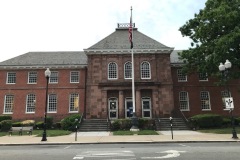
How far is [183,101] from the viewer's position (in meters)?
32.5

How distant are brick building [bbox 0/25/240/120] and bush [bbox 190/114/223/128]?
4.12 meters

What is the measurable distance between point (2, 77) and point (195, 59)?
25.9 meters

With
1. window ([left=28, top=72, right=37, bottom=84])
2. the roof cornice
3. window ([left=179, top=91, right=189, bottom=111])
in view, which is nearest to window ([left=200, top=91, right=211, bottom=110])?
window ([left=179, top=91, right=189, bottom=111])

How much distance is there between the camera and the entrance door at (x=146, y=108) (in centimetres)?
2991

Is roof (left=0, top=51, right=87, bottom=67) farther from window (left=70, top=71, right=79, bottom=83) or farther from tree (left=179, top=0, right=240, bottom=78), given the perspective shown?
tree (left=179, top=0, right=240, bottom=78)

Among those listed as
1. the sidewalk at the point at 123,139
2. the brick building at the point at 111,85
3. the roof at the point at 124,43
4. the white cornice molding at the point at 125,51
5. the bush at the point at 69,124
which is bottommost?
the sidewalk at the point at 123,139

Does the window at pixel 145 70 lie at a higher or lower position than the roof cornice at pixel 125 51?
lower

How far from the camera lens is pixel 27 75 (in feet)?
109

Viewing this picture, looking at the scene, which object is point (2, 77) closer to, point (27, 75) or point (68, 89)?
point (27, 75)

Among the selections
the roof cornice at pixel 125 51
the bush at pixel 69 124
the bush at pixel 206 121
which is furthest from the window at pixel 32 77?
the bush at pixel 206 121

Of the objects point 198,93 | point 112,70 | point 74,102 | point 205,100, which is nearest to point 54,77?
point 74,102

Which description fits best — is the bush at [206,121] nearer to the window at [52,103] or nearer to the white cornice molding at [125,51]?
the white cornice molding at [125,51]

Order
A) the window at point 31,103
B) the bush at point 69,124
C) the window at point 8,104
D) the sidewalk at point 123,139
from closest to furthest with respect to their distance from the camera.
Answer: the sidewalk at point 123,139 < the bush at point 69,124 < the window at point 8,104 < the window at point 31,103

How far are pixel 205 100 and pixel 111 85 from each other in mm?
13459
